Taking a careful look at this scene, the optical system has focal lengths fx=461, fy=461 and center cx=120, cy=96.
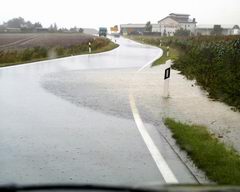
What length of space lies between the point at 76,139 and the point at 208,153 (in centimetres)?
223

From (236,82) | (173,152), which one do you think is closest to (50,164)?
(173,152)

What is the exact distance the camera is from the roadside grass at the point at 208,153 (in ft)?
19.2

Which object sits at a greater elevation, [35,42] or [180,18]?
[35,42]

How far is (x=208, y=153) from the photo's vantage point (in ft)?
22.8

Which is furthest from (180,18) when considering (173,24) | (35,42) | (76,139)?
(76,139)

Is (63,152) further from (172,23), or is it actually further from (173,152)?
(172,23)

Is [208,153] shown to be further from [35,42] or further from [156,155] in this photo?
[35,42]

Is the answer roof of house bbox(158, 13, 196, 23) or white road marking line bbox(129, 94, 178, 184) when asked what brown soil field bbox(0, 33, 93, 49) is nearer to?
white road marking line bbox(129, 94, 178, 184)

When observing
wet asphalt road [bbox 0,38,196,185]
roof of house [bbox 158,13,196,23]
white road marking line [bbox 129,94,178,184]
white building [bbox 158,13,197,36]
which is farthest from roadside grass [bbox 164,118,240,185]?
roof of house [bbox 158,13,196,23]

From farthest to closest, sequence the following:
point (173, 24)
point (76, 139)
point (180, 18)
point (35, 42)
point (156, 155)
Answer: point (180, 18) → point (173, 24) → point (35, 42) → point (76, 139) → point (156, 155)

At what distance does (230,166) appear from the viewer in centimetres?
627

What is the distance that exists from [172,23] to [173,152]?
177 m

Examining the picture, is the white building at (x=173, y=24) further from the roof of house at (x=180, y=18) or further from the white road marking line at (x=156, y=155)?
the white road marking line at (x=156, y=155)

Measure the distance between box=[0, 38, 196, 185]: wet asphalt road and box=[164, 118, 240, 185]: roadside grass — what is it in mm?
292
